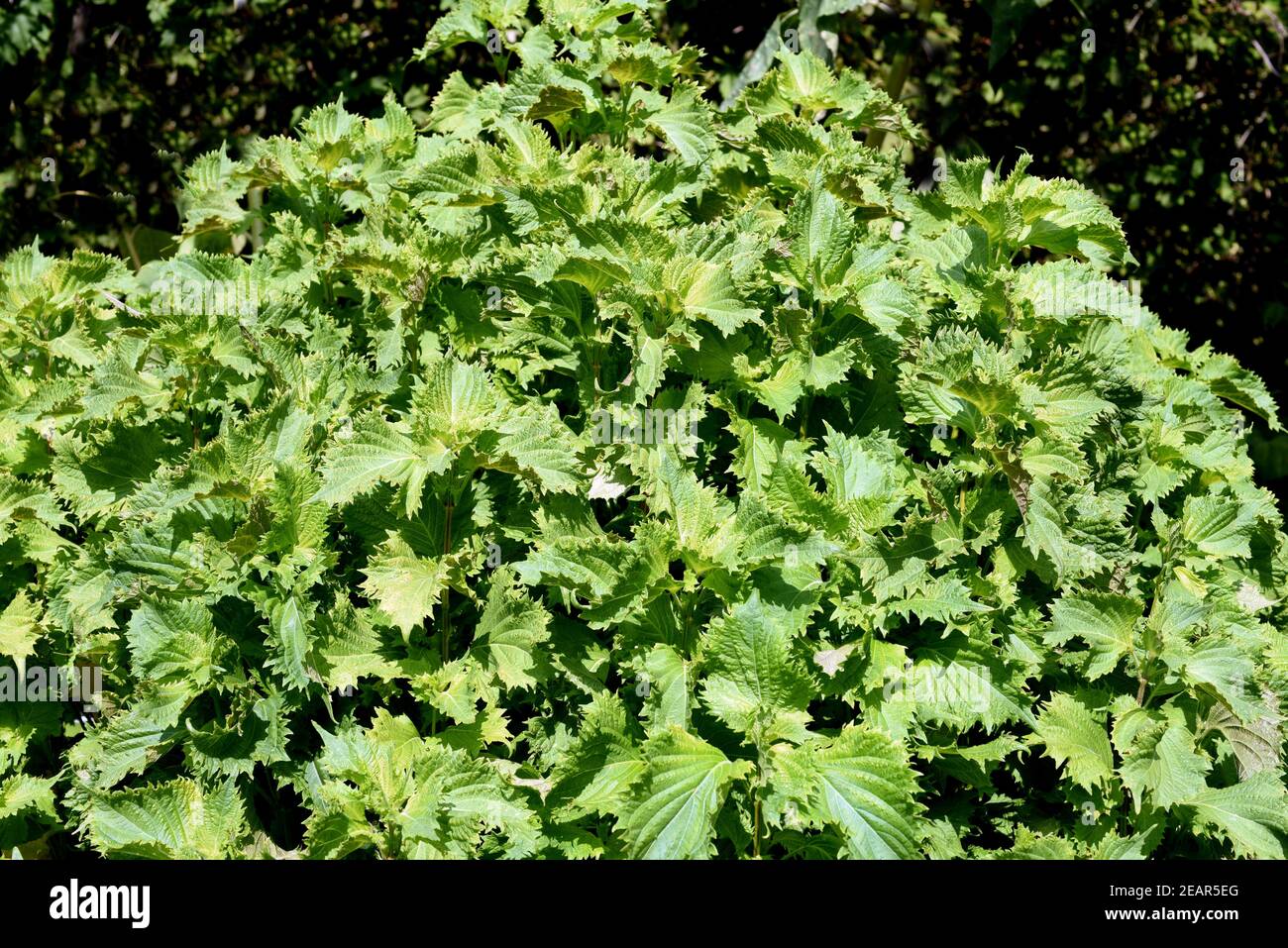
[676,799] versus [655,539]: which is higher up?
[655,539]

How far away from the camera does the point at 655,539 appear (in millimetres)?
1671

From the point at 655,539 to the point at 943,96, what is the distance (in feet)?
12.8

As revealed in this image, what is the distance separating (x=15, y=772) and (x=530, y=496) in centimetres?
111

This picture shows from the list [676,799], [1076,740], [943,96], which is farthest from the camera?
[943,96]

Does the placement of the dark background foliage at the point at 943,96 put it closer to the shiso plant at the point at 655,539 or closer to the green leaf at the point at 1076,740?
the shiso plant at the point at 655,539

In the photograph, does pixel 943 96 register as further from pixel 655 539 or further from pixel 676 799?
pixel 676 799

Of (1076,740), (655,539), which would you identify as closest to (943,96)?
(1076,740)

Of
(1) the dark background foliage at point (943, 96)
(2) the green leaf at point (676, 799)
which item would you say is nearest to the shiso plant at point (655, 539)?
(2) the green leaf at point (676, 799)

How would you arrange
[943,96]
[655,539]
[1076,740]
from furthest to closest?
[943,96], [1076,740], [655,539]

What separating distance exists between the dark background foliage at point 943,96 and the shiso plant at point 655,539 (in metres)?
2.95

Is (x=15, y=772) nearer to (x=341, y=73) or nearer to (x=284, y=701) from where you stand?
(x=284, y=701)

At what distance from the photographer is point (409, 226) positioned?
223 centimetres

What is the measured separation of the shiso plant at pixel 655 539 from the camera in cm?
167
